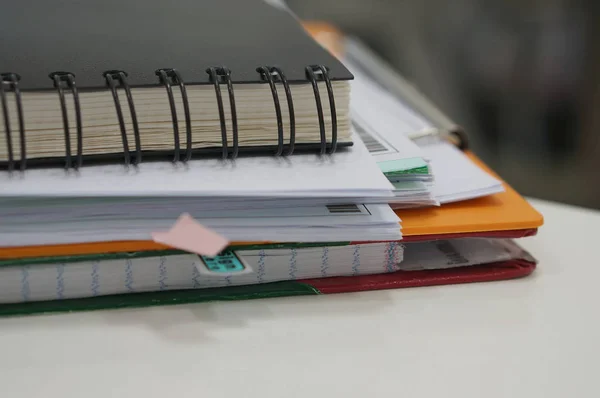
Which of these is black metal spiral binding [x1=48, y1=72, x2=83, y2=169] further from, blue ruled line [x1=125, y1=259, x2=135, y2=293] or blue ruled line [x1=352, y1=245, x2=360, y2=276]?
blue ruled line [x1=352, y1=245, x2=360, y2=276]

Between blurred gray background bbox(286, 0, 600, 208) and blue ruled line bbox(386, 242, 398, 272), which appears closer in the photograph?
blue ruled line bbox(386, 242, 398, 272)

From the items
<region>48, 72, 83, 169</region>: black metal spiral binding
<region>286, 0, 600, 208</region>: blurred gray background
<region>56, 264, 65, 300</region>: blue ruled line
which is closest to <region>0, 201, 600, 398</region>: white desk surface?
<region>56, 264, 65, 300</region>: blue ruled line

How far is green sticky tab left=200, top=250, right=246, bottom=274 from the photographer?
47 centimetres

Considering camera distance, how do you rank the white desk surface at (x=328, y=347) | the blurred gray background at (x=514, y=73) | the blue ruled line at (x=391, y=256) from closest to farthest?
the white desk surface at (x=328, y=347) < the blue ruled line at (x=391, y=256) < the blurred gray background at (x=514, y=73)

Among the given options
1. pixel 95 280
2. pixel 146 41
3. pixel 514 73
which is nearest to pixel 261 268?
pixel 95 280

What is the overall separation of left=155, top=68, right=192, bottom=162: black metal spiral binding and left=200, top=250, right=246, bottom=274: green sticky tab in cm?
8

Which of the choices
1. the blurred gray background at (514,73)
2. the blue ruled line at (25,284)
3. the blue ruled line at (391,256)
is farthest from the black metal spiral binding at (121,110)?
the blurred gray background at (514,73)

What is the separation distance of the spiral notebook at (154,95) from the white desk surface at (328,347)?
0.13m

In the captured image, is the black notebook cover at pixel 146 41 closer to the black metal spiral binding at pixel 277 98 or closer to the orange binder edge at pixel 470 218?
the black metal spiral binding at pixel 277 98

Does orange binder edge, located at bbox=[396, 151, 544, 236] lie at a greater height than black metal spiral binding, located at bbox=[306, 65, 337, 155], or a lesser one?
lesser

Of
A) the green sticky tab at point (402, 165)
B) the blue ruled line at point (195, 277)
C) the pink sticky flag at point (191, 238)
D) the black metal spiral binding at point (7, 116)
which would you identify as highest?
the black metal spiral binding at point (7, 116)

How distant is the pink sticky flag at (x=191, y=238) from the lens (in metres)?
0.45

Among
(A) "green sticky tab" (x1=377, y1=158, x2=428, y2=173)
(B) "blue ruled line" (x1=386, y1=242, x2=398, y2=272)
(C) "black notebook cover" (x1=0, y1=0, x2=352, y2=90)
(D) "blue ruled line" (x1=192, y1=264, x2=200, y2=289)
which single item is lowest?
(D) "blue ruled line" (x1=192, y1=264, x2=200, y2=289)

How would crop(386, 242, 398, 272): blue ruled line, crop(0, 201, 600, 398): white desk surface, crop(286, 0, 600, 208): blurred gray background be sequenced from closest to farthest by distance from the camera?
1. crop(0, 201, 600, 398): white desk surface
2. crop(386, 242, 398, 272): blue ruled line
3. crop(286, 0, 600, 208): blurred gray background
